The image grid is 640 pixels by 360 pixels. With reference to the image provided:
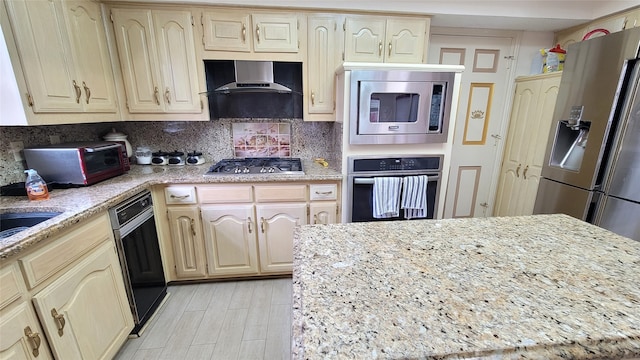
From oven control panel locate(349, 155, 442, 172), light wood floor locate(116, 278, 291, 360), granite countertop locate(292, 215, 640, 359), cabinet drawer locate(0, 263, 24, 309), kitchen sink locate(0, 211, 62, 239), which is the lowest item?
light wood floor locate(116, 278, 291, 360)

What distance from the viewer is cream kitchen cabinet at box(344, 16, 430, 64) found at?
2.02 metres

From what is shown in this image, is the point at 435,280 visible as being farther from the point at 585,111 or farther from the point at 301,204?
the point at 585,111

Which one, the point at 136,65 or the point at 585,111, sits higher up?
the point at 136,65

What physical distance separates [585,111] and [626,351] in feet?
6.26

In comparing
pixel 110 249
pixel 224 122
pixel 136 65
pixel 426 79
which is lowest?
pixel 110 249

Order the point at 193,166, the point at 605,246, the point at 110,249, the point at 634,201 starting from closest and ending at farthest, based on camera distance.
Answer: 1. the point at 605,246
2. the point at 110,249
3. the point at 634,201
4. the point at 193,166

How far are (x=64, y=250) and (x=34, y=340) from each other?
1.09 ft

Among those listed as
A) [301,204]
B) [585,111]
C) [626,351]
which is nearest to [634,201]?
[585,111]

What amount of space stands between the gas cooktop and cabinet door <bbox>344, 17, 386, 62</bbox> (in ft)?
3.11

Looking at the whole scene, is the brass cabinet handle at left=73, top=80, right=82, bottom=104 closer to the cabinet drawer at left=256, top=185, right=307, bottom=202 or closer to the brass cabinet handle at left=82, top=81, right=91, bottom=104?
the brass cabinet handle at left=82, top=81, right=91, bottom=104

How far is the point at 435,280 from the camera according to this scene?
0.70 meters

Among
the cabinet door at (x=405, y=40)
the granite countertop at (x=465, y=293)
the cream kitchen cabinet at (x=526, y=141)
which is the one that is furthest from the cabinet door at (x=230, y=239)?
the cream kitchen cabinet at (x=526, y=141)

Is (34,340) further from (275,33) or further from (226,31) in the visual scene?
(275,33)

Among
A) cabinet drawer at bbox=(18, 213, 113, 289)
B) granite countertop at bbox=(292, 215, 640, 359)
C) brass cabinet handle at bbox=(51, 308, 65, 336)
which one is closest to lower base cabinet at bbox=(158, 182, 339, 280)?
cabinet drawer at bbox=(18, 213, 113, 289)
